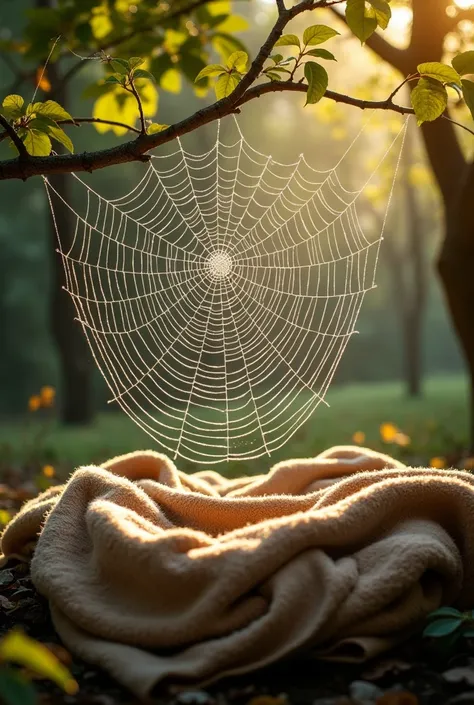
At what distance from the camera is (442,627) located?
1986 mm

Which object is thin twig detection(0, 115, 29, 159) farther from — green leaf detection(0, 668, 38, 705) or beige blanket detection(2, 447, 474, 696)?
green leaf detection(0, 668, 38, 705)

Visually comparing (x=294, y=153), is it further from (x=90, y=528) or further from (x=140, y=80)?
(x=90, y=528)

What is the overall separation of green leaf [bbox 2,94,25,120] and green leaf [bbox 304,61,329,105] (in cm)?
90

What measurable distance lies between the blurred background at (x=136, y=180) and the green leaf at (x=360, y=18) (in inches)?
60.1

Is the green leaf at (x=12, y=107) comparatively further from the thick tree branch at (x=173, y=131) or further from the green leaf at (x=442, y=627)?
the green leaf at (x=442, y=627)

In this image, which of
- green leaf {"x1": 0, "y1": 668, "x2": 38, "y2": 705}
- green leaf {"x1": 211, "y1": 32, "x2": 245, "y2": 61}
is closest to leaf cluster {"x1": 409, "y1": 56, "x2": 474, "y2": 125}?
green leaf {"x1": 0, "y1": 668, "x2": 38, "y2": 705}

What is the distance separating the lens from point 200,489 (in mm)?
3084

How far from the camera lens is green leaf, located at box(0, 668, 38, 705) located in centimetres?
126

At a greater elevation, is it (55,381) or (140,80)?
(140,80)

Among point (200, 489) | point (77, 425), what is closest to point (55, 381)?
point (77, 425)

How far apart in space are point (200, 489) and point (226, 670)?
3.95ft

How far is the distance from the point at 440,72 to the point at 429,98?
0.09m

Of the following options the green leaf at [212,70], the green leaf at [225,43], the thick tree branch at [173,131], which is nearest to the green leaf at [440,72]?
the thick tree branch at [173,131]

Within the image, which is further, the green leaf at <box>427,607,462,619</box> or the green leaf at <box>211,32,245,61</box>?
the green leaf at <box>211,32,245,61</box>
